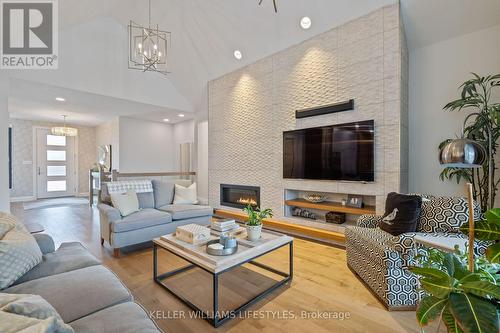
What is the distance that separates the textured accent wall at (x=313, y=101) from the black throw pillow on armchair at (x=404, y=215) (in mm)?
803

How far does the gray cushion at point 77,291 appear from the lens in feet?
3.89

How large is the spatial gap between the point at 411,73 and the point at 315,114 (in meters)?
1.49

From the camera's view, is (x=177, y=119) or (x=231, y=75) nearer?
(x=231, y=75)

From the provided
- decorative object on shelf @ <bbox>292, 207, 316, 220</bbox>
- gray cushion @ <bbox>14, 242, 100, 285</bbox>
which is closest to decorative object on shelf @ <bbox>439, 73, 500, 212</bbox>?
decorative object on shelf @ <bbox>292, 207, 316, 220</bbox>

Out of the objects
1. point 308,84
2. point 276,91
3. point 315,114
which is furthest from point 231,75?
point 315,114

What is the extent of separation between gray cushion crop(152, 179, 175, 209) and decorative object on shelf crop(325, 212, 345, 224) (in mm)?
2626

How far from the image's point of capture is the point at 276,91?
4.27 meters

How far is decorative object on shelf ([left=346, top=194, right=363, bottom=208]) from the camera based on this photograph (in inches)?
132

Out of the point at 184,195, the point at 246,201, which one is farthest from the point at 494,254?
the point at 246,201

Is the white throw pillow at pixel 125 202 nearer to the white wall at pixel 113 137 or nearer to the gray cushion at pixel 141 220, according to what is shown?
the gray cushion at pixel 141 220

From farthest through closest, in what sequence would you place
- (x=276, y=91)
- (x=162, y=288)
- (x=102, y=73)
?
(x=102, y=73) → (x=276, y=91) → (x=162, y=288)

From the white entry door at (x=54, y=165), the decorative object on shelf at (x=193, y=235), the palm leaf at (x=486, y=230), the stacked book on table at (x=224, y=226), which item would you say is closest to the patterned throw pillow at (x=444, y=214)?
the palm leaf at (x=486, y=230)

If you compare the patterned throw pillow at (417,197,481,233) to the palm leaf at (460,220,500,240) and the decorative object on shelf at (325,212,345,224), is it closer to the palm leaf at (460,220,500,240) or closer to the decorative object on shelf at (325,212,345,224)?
the decorative object on shelf at (325,212,345,224)

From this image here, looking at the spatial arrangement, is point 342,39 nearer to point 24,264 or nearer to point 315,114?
point 315,114
